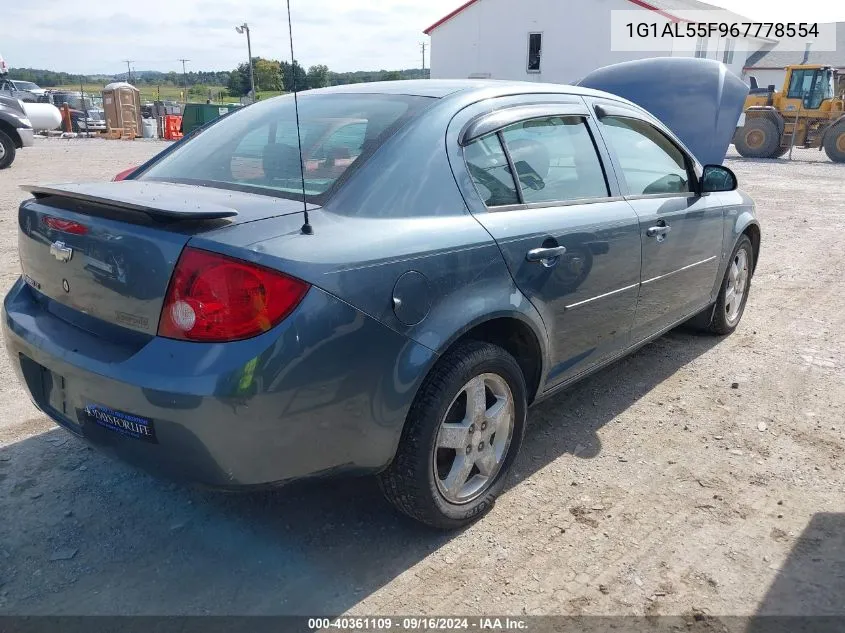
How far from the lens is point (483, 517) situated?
2.75 m

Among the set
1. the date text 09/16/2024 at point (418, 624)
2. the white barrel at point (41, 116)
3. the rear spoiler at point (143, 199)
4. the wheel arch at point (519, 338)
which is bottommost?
the date text 09/16/2024 at point (418, 624)

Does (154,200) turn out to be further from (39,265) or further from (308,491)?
(308,491)

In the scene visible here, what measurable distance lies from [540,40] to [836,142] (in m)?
20.1

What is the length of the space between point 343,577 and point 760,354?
11.5 ft

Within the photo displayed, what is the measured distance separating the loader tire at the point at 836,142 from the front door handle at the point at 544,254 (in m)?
22.8

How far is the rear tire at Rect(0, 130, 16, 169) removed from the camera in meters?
13.4

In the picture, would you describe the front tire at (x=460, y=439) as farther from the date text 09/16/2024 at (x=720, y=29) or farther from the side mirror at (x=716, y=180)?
the date text 09/16/2024 at (x=720, y=29)

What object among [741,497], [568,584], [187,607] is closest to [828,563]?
[741,497]

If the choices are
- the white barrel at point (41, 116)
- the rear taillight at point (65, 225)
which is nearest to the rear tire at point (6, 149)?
the white barrel at point (41, 116)

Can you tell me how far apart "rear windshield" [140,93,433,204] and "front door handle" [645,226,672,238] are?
1.41 m

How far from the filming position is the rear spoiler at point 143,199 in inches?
78.9

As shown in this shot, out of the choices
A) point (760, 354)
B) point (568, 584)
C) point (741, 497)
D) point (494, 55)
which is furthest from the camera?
point (494, 55)

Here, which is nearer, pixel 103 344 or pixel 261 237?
pixel 261 237

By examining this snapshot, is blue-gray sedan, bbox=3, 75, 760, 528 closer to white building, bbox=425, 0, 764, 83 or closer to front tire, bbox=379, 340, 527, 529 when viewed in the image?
front tire, bbox=379, 340, 527, 529
